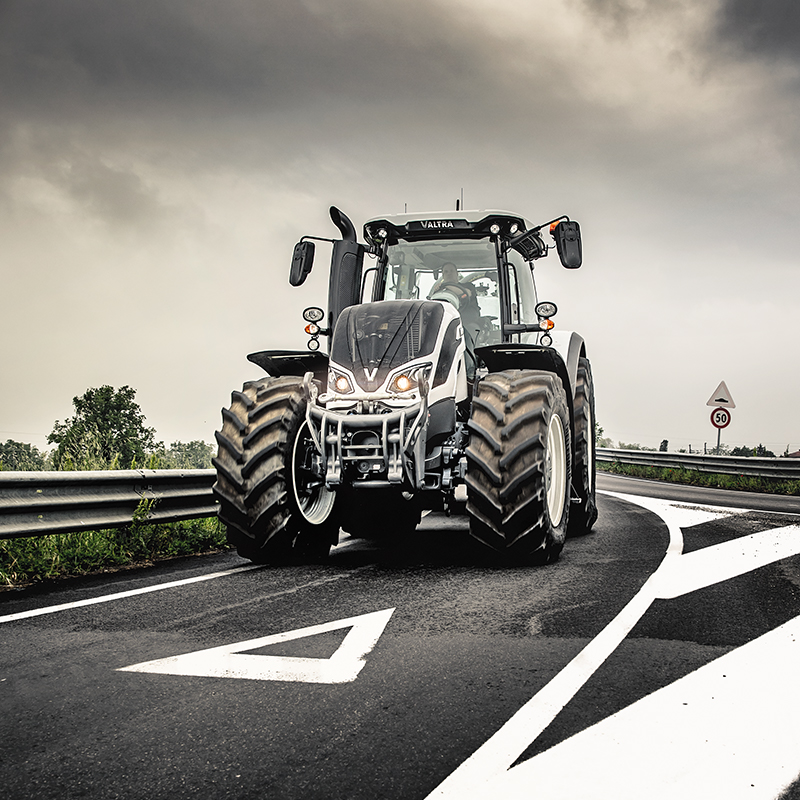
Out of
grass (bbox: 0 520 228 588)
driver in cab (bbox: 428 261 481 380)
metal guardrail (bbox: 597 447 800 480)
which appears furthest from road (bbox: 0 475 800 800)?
metal guardrail (bbox: 597 447 800 480)

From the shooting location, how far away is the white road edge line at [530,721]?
2.26 metres

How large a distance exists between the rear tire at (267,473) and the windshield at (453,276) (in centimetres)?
198

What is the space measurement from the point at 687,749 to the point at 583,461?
18.3ft

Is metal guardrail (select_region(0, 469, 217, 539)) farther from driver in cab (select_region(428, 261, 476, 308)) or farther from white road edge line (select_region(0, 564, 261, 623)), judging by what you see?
driver in cab (select_region(428, 261, 476, 308))

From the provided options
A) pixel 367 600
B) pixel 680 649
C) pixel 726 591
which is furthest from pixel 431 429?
pixel 680 649

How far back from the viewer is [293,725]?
2.74 m

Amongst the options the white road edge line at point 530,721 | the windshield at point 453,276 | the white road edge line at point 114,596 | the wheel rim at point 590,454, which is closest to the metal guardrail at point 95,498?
the white road edge line at point 114,596

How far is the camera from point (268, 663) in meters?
3.50

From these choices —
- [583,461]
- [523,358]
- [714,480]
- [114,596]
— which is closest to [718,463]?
[714,480]

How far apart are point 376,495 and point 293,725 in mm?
3553

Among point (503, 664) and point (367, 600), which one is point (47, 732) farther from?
point (367, 600)

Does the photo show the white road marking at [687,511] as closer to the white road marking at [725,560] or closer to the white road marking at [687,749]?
the white road marking at [725,560]

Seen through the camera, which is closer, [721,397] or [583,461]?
[583,461]

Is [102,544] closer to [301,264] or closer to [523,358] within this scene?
[301,264]
